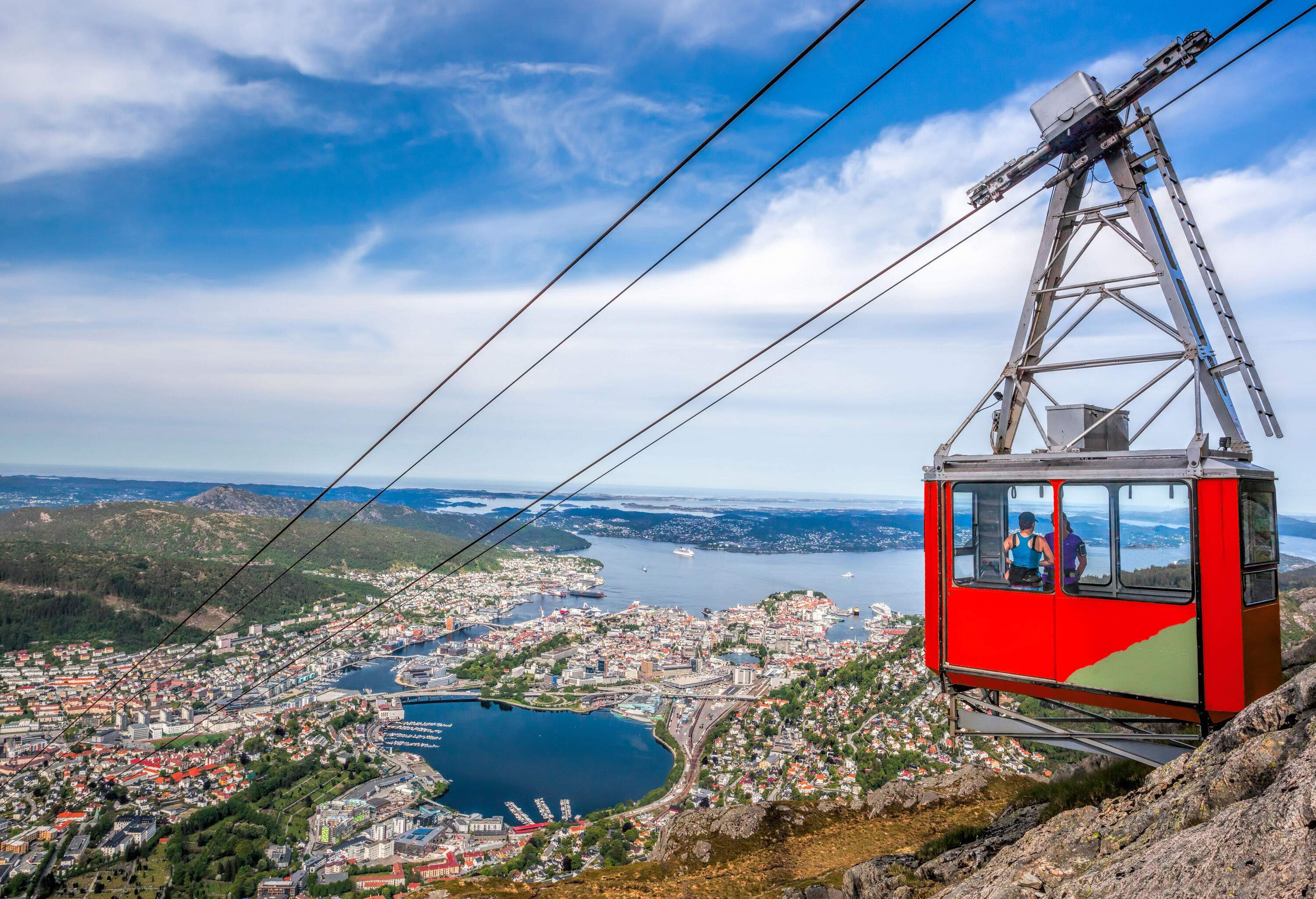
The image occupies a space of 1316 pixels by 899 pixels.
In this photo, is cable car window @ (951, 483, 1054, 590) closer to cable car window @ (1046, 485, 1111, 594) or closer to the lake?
cable car window @ (1046, 485, 1111, 594)

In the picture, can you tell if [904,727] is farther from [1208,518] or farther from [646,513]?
[646,513]

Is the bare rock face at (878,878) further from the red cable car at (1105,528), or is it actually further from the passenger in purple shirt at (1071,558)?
the passenger in purple shirt at (1071,558)

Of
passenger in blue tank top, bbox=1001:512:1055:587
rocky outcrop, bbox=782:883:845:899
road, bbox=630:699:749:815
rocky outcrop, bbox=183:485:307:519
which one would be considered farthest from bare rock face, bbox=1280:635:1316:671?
rocky outcrop, bbox=183:485:307:519

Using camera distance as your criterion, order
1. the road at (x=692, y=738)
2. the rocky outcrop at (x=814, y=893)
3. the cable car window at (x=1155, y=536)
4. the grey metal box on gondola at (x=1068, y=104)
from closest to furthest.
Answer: the cable car window at (x=1155, y=536) → the grey metal box on gondola at (x=1068, y=104) → the rocky outcrop at (x=814, y=893) → the road at (x=692, y=738)

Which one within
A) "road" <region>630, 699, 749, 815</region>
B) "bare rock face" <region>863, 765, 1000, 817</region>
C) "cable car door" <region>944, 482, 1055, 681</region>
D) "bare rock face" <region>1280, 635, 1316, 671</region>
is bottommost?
"road" <region>630, 699, 749, 815</region>

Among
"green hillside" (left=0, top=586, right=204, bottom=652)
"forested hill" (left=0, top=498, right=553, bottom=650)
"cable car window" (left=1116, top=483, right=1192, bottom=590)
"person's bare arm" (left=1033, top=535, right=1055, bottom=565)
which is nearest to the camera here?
"cable car window" (left=1116, top=483, right=1192, bottom=590)

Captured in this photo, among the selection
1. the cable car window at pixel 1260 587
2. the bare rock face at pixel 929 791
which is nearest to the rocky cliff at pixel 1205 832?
the cable car window at pixel 1260 587
